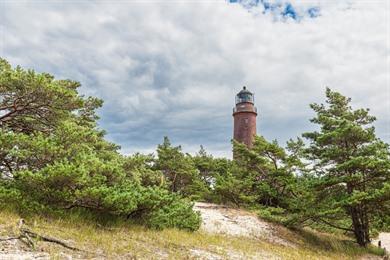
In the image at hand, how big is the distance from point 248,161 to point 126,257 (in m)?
15.7

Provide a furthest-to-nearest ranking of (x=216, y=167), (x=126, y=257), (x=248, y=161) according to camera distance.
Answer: (x=216, y=167) → (x=248, y=161) → (x=126, y=257)

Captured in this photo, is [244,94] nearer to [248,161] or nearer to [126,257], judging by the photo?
[248,161]

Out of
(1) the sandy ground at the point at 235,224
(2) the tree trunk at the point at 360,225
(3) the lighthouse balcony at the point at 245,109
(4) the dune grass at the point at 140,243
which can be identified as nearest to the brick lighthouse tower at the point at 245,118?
(3) the lighthouse balcony at the point at 245,109

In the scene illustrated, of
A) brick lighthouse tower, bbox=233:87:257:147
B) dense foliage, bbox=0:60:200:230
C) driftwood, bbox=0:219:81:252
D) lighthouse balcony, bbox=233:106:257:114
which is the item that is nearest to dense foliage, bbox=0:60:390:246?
dense foliage, bbox=0:60:200:230

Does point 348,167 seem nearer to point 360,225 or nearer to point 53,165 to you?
point 360,225

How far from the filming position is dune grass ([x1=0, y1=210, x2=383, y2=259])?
27.5 feet

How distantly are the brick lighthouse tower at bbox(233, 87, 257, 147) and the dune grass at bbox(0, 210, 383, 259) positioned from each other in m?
20.0

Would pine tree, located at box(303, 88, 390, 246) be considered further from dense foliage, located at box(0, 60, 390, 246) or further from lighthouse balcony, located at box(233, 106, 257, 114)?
lighthouse balcony, located at box(233, 106, 257, 114)

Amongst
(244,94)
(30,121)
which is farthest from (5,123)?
(244,94)

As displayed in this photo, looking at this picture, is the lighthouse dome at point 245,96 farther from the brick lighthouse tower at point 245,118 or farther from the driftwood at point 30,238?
the driftwood at point 30,238

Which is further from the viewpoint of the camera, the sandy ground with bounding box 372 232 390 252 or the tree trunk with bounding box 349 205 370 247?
the sandy ground with bounding box 372 232 390 252

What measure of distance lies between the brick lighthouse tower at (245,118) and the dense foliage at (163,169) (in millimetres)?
9158

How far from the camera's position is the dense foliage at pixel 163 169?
32.2ft

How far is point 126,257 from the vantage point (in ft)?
26.8
